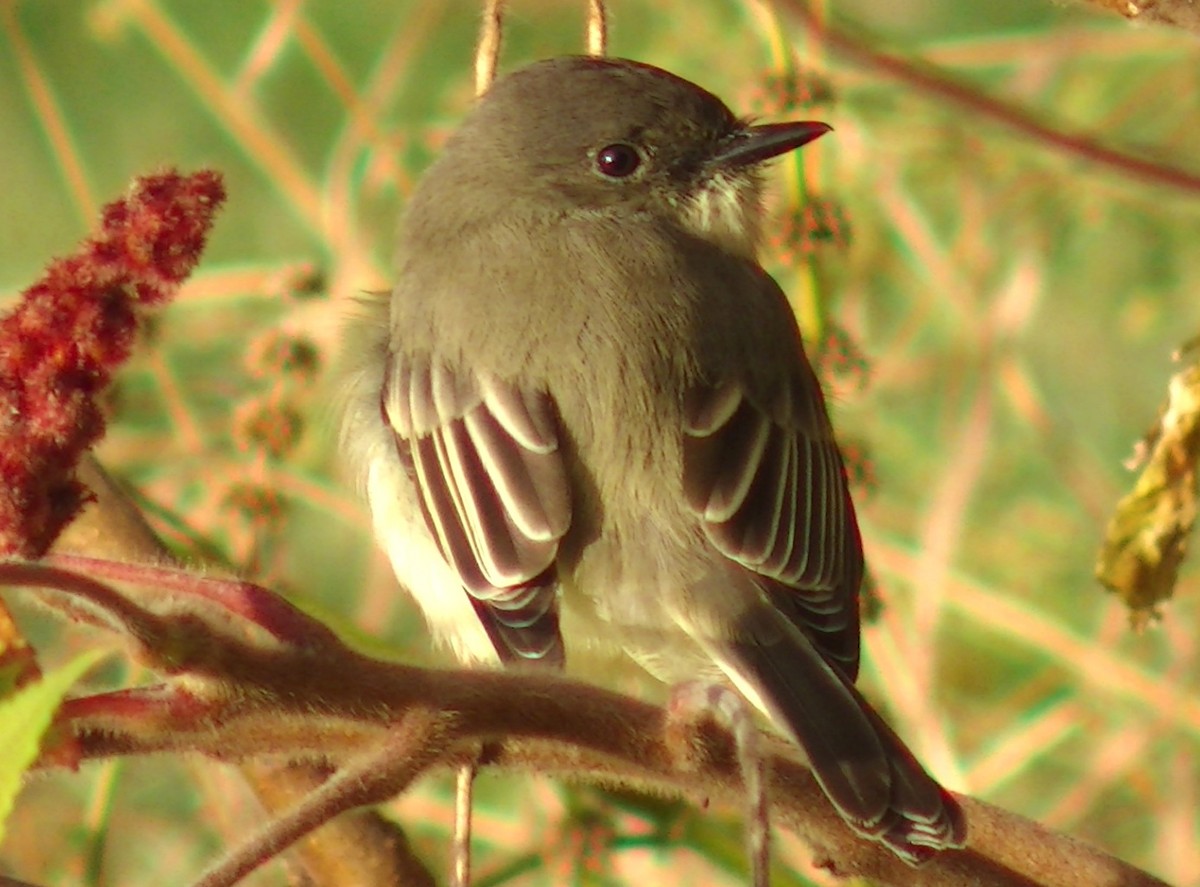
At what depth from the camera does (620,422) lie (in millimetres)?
2301

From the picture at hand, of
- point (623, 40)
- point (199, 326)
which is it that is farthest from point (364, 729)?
point (623, 40)

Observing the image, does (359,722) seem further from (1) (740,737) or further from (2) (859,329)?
(2) (859,329)

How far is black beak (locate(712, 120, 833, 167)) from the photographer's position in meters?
2.60

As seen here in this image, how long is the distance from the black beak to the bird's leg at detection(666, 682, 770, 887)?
55.5 inches

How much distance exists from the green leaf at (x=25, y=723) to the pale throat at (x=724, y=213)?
6.21 ft

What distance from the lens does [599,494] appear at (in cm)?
231

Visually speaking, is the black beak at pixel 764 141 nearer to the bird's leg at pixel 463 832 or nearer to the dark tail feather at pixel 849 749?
the dark tail feather at pixel 849 749

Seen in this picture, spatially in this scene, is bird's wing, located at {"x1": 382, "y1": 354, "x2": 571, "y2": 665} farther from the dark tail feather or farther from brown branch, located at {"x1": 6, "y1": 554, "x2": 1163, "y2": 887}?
brown branch, located at {"x1": 6, "y1": 554, "x2": 1163, "y2": 887}

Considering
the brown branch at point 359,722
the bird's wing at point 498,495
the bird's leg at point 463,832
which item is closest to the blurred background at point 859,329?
the bird's wing at point 498,495

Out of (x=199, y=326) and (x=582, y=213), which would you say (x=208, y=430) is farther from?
(x=582, y=213)

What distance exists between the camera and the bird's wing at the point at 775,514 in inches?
88.8

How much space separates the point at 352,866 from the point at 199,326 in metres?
2.20

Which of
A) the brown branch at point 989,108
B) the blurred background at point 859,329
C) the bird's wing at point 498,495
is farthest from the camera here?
the blurred background at point 859,329

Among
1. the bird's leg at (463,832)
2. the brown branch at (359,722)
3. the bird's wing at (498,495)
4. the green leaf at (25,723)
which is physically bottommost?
the green leaf at (25,723)
